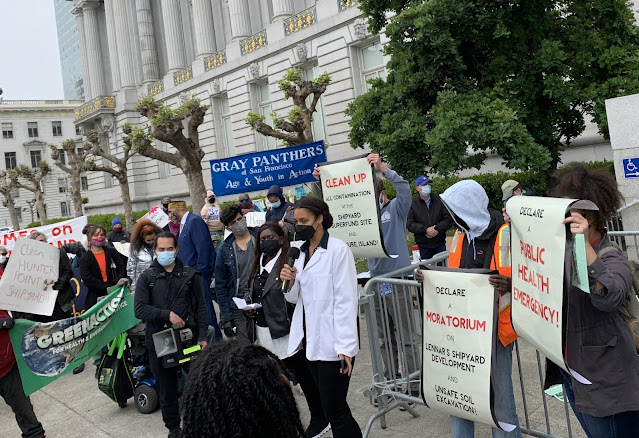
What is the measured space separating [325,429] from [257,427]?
3449mm

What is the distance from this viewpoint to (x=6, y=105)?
7875 cm

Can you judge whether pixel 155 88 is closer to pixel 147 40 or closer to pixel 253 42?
pixel 147 40

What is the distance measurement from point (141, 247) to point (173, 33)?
3247 cm

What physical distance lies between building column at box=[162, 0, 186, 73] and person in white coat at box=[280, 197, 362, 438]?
34.9 m

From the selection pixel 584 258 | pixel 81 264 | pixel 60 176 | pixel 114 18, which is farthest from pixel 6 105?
pixel 584 258

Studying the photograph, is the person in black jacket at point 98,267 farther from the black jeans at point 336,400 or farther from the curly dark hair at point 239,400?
the curly dark hair at point 239,400

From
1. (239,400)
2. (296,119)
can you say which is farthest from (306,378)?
(296,119)

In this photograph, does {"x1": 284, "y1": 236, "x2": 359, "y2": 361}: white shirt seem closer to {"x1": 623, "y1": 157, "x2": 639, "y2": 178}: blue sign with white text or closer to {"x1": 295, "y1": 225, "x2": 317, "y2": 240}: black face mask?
{"x1": 295, "y1": 225, "x2": 317, "y2": 240}: black face mask

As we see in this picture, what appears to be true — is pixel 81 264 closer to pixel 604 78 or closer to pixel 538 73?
pixel 538 73

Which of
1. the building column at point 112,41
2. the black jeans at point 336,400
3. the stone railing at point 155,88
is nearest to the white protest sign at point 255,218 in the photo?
the black jeans at point 336,400

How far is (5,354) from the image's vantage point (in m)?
5.36

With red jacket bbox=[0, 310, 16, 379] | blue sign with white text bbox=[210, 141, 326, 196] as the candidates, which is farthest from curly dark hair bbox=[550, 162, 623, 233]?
blue sign with white text bbox=[210, 141, 326, 196]

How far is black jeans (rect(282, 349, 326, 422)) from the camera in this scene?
475 cm

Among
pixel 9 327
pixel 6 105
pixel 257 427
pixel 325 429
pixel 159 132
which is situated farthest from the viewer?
pixel 6 105
